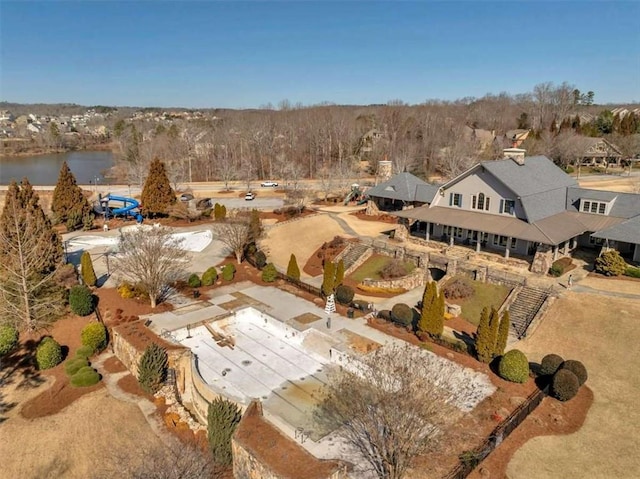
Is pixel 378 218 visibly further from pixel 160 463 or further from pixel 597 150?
pixel 597 150

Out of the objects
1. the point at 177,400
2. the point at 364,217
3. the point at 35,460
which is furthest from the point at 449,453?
the point at 364,217

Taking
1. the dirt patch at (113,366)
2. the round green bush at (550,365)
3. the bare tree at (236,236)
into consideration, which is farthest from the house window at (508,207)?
the dirt patch at (113,366)

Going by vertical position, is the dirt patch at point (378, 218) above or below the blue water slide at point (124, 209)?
below

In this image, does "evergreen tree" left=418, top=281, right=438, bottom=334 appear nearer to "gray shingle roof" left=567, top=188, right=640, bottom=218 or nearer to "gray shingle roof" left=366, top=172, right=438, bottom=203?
"gray shingle roof" left=567, top=188, right=640, bottom=218

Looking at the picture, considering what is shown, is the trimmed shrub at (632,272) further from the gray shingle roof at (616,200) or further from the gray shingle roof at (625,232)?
the gray shingle roof at (616,200)

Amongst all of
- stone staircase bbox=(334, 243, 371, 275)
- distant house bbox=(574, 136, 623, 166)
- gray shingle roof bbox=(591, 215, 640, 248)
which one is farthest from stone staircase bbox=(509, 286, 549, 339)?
distant house bbox=(574, 136, 623, 166)

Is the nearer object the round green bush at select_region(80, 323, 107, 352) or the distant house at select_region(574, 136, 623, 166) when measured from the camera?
the round green bush at select_region(80, 323, 107, 352)

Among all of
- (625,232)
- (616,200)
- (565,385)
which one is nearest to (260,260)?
(565,385)
